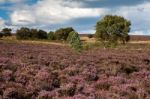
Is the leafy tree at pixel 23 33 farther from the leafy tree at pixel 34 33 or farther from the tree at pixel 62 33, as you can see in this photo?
the tree at pixel 62 33

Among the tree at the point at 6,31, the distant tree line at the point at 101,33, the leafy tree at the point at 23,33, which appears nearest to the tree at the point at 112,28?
the distant tree line at the point at 101,33

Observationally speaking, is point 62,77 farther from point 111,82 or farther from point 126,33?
point 126,33

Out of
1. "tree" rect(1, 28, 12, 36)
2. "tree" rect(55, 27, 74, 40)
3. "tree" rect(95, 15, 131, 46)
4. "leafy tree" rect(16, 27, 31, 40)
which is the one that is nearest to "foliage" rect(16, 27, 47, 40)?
"leafy tree" rect(16, 27, 31, 40)

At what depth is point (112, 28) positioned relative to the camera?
91.5 m

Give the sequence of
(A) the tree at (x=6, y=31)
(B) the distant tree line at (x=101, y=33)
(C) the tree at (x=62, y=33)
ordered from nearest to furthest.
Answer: (B) the distant tree line at (x=101, y=33)
(C) the tree at (x=62, y=33)
(A) the tree at (x=6, y=31)

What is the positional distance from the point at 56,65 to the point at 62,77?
4.72m

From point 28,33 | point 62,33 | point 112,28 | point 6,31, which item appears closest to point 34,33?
point 28,33

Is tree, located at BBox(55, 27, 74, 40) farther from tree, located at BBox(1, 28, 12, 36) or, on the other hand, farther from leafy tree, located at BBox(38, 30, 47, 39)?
tree, located at BBox(1, 28, 12, 36)

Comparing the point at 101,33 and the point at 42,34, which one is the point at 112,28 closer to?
the point at 101,33

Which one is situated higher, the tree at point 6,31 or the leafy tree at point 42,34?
the tree at point 6,31

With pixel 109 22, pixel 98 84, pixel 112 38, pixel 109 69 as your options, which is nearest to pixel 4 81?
pixel 98 84

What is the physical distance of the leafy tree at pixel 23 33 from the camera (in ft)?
469

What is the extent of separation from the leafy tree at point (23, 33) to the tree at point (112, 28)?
44.8m

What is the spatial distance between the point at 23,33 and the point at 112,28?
59227 millimetres
